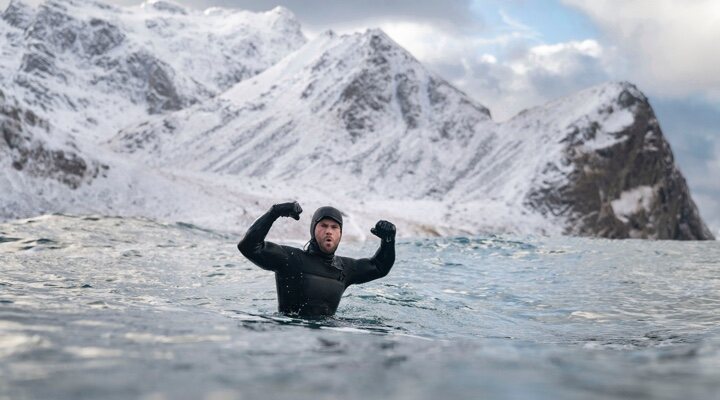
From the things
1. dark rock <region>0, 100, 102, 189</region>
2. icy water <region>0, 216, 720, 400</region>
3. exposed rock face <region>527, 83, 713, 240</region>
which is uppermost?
exposed rock face <region>527, 83, 713, 240</region>

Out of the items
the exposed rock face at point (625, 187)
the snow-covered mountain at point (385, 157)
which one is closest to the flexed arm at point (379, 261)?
the snow-covered mountain at point (385, 157)

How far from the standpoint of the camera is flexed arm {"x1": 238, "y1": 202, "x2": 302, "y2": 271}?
9750 millimetres

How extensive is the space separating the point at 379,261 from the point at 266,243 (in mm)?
2094

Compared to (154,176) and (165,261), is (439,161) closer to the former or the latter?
(154,176)

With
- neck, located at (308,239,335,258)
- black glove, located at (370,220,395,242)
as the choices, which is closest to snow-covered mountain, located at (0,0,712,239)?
black glove, located at (370,220,395,242)

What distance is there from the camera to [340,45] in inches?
4894

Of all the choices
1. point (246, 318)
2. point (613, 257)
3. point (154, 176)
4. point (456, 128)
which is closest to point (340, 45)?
point (456, 128)

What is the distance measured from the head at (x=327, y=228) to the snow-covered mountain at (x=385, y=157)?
3149cm

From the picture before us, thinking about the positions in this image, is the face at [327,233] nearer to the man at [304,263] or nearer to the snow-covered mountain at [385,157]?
the man at [304,263]

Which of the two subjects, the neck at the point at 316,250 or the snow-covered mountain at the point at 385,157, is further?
the snow-covered mountain at the point at 385,157

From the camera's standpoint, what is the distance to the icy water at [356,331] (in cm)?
484

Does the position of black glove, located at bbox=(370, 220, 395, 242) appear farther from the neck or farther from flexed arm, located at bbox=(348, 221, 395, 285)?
the neck

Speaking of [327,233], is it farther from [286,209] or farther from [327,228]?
[286,209]

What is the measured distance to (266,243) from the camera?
33.1 ft
